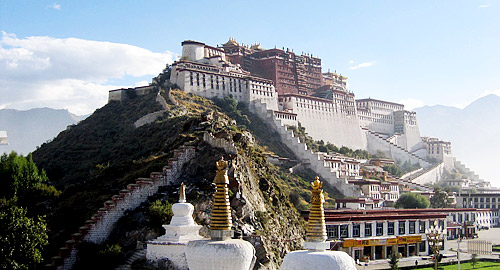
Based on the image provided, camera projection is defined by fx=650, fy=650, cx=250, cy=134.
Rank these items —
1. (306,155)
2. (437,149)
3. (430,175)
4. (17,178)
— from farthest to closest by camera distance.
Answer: (437,149) → (430,175) → (306,155) → (17,178)

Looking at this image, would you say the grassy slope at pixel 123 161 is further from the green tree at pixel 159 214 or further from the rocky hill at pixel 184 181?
the green tree at pixel 159 214

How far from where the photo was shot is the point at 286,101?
3981 inches

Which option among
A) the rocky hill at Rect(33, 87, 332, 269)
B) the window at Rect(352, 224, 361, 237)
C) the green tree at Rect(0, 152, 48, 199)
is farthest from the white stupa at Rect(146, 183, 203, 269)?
the window at Rect(352, 224, 361, 237)

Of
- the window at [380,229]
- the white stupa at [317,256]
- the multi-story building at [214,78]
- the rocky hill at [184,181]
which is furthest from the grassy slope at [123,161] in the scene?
the white stupa at [317,256]

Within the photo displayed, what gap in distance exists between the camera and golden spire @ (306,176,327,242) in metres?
15.1

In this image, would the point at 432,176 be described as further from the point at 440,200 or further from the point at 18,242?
the point at 18,242

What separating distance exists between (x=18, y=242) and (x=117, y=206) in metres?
6.08

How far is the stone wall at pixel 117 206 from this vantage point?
33844mm

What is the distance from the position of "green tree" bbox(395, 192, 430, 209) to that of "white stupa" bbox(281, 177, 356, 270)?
67.8 meters

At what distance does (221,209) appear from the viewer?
15836 millimetres

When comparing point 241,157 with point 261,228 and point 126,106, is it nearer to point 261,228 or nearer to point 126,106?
point 261,228

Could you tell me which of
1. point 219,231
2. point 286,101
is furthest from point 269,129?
point 219,231

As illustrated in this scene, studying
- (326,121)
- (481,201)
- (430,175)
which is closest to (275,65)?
(326,121)

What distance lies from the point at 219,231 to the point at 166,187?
23577 millimetres
